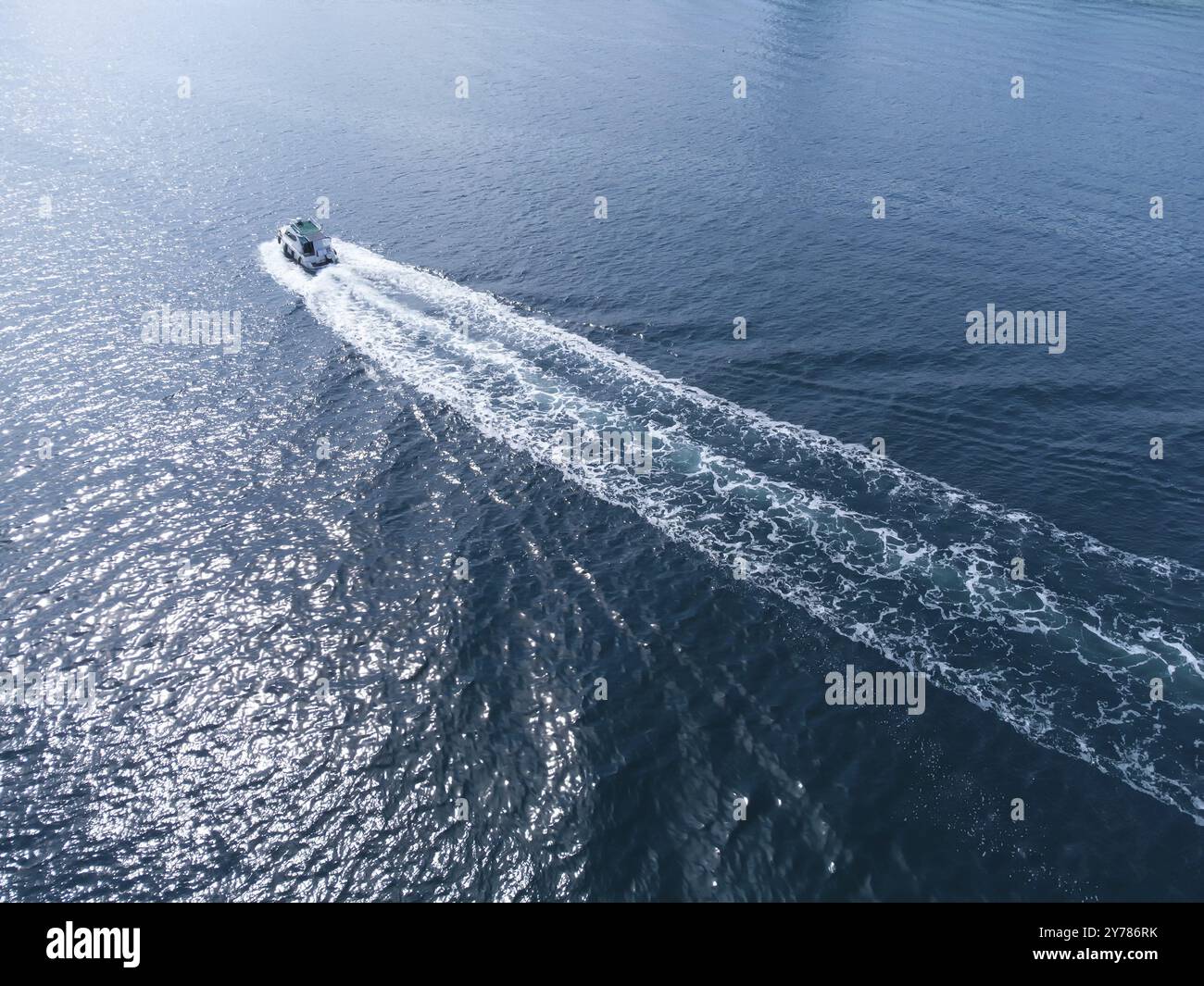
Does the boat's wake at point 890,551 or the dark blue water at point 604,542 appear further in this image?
the boat's wake at point 890,551

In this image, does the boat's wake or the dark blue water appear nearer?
the dark blue water

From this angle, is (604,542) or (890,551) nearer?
(890,551)

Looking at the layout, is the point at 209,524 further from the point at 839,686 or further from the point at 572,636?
the point at 839,686

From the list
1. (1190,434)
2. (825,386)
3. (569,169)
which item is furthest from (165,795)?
(569,169)

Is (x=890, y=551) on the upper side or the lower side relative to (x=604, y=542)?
lower
